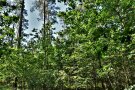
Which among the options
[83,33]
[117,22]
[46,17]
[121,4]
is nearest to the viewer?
[121,4]

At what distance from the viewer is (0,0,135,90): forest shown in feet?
41.2

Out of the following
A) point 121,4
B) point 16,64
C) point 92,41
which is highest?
point 121,4

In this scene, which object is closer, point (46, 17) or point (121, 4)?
point (121, 4)

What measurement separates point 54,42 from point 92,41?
8.46m

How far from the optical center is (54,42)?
76.1 feet

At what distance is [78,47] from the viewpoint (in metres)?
17.4

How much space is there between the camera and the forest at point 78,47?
12.6 m

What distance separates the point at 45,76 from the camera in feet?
72.6

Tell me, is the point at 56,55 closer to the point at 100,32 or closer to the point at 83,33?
the point at 83,33

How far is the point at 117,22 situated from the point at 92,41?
2.57 m

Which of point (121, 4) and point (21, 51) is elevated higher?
point (121, 4)

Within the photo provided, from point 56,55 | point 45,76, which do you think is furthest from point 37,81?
point 56,55

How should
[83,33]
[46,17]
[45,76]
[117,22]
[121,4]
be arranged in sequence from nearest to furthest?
[121,4]
[117,22]
[83,33]
[45,76]
[46,17]

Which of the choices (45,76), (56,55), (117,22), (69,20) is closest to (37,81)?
(45,76)
